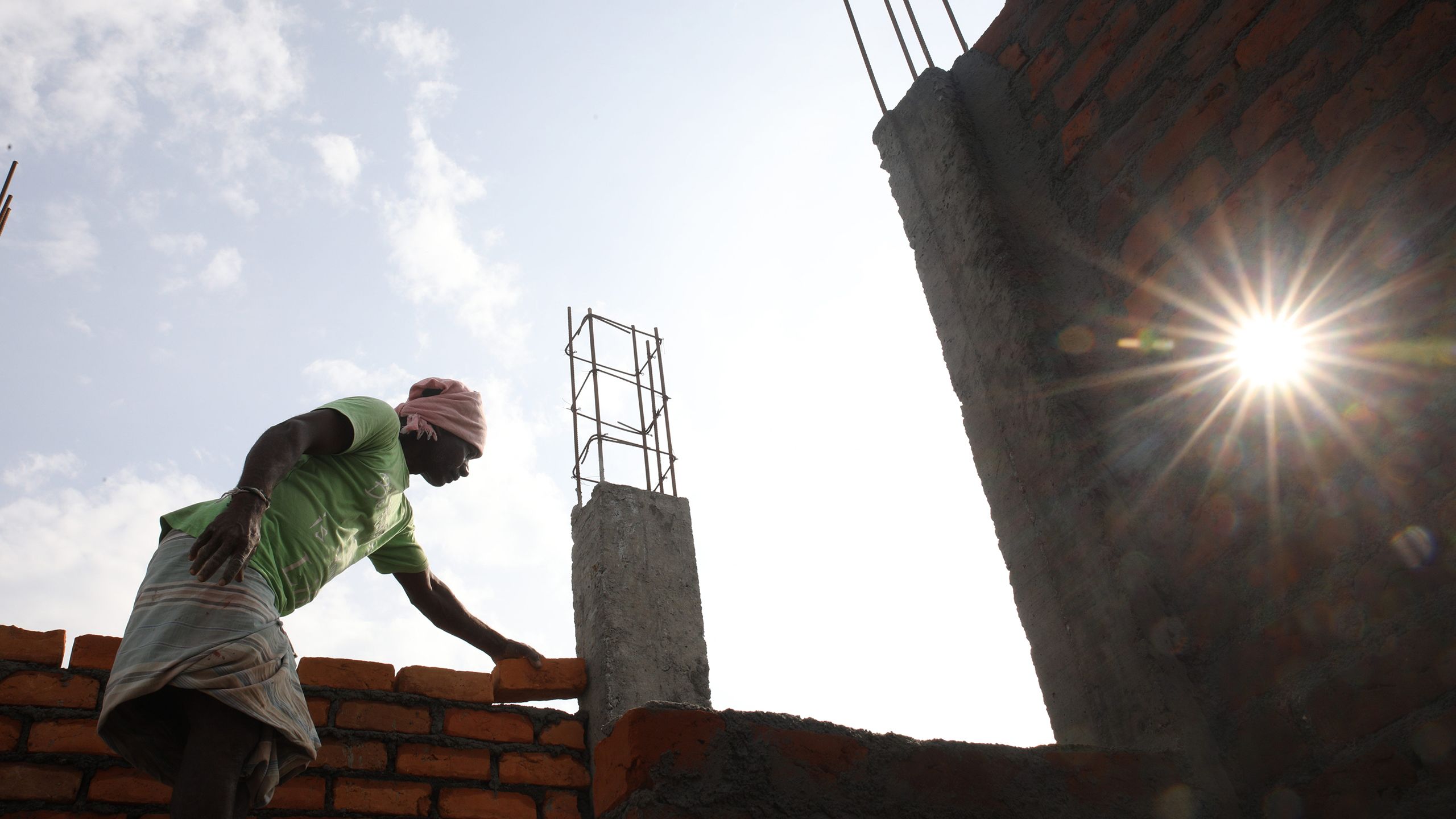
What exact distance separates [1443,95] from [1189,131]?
1.48ft

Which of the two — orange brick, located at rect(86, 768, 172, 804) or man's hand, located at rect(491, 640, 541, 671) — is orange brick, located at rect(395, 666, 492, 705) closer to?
man's hand, located at rect(491, 640, 541, 671)

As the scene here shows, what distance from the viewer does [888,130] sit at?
104 inches

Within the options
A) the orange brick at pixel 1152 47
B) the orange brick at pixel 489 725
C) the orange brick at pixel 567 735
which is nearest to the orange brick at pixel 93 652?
the orange brick at pixel 489 725

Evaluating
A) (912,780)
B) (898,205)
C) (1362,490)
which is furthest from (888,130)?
(912,780)

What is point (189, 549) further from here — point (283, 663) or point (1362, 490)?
point (1362, 490)

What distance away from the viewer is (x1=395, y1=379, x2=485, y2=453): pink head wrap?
8.80 ft

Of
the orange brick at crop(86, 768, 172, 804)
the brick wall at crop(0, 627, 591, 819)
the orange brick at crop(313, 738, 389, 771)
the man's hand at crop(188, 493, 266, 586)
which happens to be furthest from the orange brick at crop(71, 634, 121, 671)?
the man's hand at crop(188, 493, 266, 586)

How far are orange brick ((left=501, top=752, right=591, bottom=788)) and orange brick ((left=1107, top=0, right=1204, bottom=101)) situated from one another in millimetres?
2496

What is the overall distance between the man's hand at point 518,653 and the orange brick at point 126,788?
3.31 feet

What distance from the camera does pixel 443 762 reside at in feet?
9.59

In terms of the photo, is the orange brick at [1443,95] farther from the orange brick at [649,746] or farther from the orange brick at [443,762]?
the orange brick at [443,762]

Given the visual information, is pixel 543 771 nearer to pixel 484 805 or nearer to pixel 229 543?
pixel 484 805

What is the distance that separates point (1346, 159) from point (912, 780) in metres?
1.29

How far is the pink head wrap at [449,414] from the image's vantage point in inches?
106
